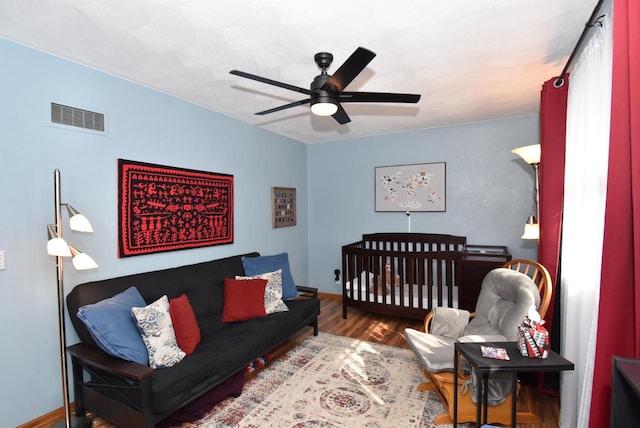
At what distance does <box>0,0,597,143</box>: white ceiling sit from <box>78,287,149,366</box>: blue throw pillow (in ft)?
5.53

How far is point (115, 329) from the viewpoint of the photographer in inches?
76.5

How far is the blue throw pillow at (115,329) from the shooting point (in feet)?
6.22

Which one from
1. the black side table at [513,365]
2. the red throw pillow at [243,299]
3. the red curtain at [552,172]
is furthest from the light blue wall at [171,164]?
the black side table at [513,365]

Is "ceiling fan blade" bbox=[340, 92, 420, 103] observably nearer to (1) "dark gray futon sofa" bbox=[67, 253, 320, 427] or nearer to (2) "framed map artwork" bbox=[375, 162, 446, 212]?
(1) "dark gray futon sofa" bbox=[67, 253, 320, 427]

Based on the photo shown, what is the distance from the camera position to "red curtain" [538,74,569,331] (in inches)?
89.7

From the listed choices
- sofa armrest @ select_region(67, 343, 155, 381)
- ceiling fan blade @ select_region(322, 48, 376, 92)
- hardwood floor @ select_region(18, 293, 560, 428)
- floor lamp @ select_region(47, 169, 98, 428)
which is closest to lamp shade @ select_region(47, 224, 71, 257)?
floor lamp @ select_region(47, 169, 98, 428)

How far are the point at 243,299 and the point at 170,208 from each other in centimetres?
108

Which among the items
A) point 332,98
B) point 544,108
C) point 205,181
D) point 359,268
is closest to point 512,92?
point 544,108

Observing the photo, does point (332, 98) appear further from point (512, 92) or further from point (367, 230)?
point (367, 230)

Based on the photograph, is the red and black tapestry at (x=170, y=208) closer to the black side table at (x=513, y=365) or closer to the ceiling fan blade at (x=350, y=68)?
the ceiling fan blade at (x=350, y=68)

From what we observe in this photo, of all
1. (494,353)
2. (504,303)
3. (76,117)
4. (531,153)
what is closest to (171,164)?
(76,117)

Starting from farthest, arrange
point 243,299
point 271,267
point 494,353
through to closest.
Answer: point 271,267 < point 243,299 < point 494,353

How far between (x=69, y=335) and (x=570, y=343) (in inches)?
131

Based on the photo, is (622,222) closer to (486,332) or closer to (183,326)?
(486,332)
